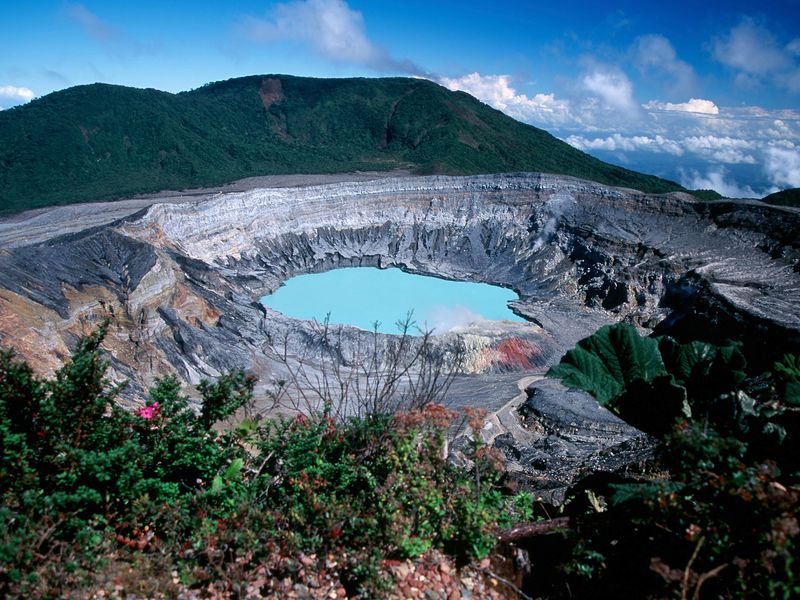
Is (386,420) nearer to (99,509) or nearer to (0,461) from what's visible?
(99,509)

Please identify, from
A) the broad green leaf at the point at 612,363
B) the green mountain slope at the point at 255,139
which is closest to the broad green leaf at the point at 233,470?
the broad green leaf at the point at 612,363

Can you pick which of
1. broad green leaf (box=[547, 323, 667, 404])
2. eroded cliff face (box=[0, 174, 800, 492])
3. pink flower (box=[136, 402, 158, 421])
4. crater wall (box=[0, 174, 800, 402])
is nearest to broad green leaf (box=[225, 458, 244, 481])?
pink flower (box=[136, 402, 158, 421])

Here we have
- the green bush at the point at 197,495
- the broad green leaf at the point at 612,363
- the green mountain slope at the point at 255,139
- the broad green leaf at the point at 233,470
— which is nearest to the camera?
the green bush at the point at 197,495

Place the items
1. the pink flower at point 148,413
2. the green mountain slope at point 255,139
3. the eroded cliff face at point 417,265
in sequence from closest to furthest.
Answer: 1. the pink flower at point 148,413
2. the eroded cliff face at point 417,265
3. the green mountain slope at point 255,139

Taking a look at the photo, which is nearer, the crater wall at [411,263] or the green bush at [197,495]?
the green bush at [197,495]

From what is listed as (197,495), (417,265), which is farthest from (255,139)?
(197,495)

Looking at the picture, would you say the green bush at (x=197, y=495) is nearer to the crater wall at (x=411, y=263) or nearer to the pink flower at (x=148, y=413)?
the pink flower at (x=148, y=413)
